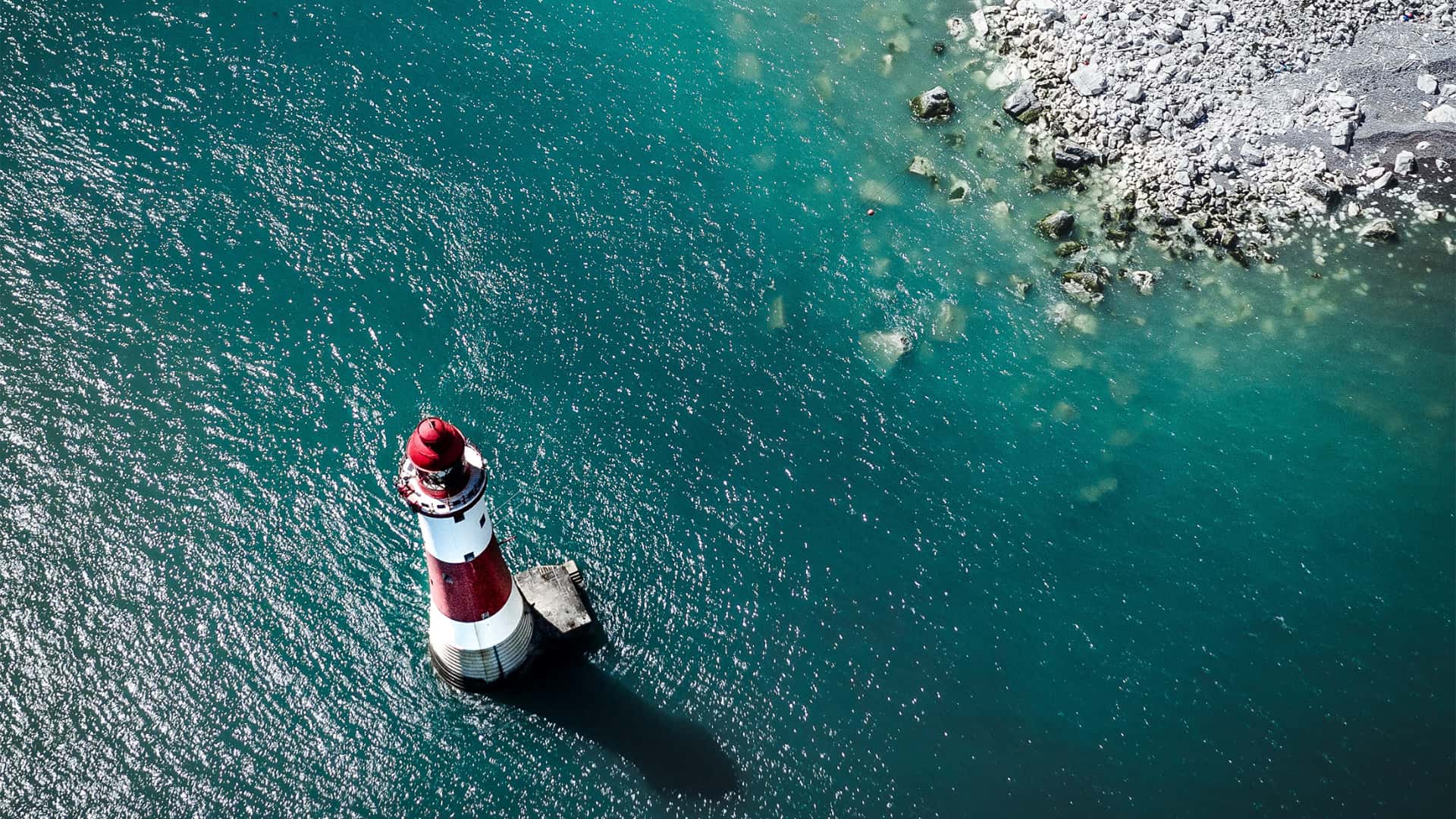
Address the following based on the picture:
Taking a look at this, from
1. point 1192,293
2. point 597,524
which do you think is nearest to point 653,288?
point 597,524

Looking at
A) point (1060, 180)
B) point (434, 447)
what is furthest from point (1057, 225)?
point (434, 447)

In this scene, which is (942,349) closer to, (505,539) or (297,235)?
(505,539)

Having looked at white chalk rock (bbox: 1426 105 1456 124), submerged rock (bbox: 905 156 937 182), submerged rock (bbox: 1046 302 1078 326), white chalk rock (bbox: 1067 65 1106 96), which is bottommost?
submerged rock (bbox: 1046 302 1078 326)

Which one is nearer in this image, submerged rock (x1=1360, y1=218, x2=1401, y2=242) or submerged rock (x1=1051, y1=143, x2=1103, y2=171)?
submerged rock (x1=1360, y1=218, x2=1401, y2=242)

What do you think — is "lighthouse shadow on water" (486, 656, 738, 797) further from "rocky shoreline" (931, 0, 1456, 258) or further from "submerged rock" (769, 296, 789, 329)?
"rocky shoreline" (931, 0, 1456, 258)

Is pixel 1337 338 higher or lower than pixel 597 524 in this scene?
higher

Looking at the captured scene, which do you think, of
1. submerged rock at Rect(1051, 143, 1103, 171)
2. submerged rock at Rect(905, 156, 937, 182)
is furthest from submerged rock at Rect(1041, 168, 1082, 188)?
submerged rock at Rect(905, 156, 937, 182)
